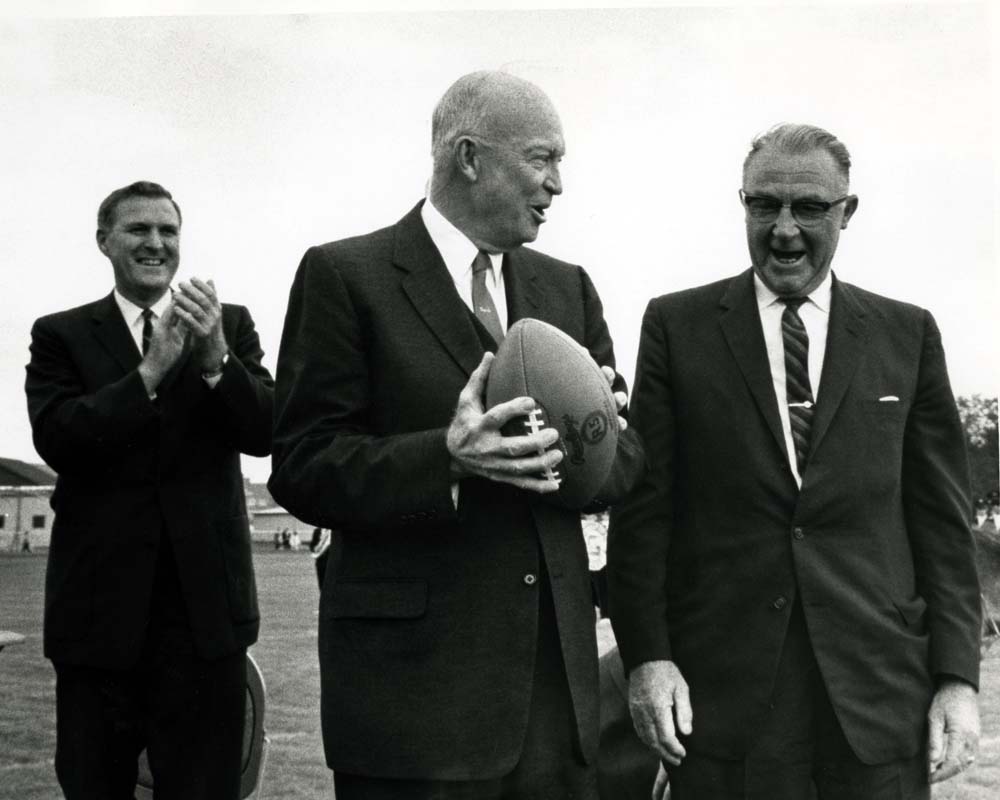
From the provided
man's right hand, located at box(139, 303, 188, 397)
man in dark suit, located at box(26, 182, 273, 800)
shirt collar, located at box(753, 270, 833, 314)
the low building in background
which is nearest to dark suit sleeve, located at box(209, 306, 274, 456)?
man in dark suit, located at box(26, 182, 273, 800)

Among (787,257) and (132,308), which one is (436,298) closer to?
(787,257)

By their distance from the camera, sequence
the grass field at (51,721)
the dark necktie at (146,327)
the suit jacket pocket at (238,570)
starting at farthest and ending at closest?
the grass field at (51,721), the dark necktie at (146,327), the suit jacket pocket at (238,570)

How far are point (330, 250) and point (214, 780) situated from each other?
1.32m

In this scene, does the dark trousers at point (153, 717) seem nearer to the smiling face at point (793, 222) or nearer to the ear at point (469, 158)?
the ear at point (469, 158)

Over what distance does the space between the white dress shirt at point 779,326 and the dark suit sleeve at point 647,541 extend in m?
0.19

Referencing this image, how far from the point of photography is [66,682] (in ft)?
7.70

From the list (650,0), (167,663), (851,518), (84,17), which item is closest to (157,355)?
(167,663)

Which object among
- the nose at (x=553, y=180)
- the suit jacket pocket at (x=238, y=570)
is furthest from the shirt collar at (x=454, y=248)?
the suit jacket pocket at (x=238, y=570)

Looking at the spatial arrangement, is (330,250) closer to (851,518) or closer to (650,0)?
(851,518)

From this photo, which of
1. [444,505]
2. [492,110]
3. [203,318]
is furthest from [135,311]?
[444,505]

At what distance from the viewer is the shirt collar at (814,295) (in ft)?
6.48

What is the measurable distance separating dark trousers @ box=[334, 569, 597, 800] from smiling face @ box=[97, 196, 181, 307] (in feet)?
4.63

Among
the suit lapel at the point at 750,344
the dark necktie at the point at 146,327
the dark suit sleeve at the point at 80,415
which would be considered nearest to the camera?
the suit lapel at the point at 750,344

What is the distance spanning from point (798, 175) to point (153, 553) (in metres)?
1.54
